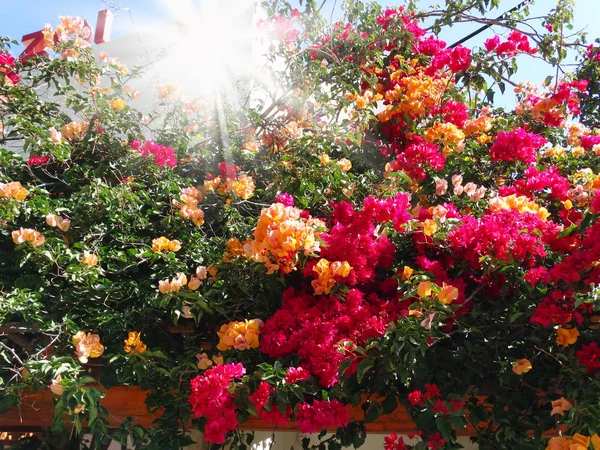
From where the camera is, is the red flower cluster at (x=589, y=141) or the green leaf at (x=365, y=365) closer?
the green leaf at (x=365, y=365)

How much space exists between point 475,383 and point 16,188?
1.65m

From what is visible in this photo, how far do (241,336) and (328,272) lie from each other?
0.33m

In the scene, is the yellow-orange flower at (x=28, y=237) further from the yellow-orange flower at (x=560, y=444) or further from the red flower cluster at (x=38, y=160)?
the yellow-orange flower at (x=560, y=444)

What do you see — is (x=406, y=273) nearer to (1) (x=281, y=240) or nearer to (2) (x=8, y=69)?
(1) (x=281, y=240)

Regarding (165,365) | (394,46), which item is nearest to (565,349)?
(165,365)

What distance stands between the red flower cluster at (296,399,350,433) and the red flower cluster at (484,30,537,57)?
2495 mm

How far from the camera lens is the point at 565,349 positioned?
1.60 meters

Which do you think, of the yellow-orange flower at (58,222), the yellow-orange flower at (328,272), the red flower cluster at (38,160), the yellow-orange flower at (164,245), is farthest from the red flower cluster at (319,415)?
the red flower cluster at (38,160)

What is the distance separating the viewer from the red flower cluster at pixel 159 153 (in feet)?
7.84

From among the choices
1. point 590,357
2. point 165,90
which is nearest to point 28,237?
point 165,90

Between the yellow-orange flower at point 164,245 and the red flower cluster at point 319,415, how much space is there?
773 mm

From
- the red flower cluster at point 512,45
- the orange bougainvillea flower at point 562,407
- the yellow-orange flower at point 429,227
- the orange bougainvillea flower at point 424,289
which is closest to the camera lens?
the orange bougainvillea flower at point 562,407

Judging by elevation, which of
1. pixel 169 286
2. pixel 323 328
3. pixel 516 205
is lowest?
pixel 323 328

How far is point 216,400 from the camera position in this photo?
1.51m
